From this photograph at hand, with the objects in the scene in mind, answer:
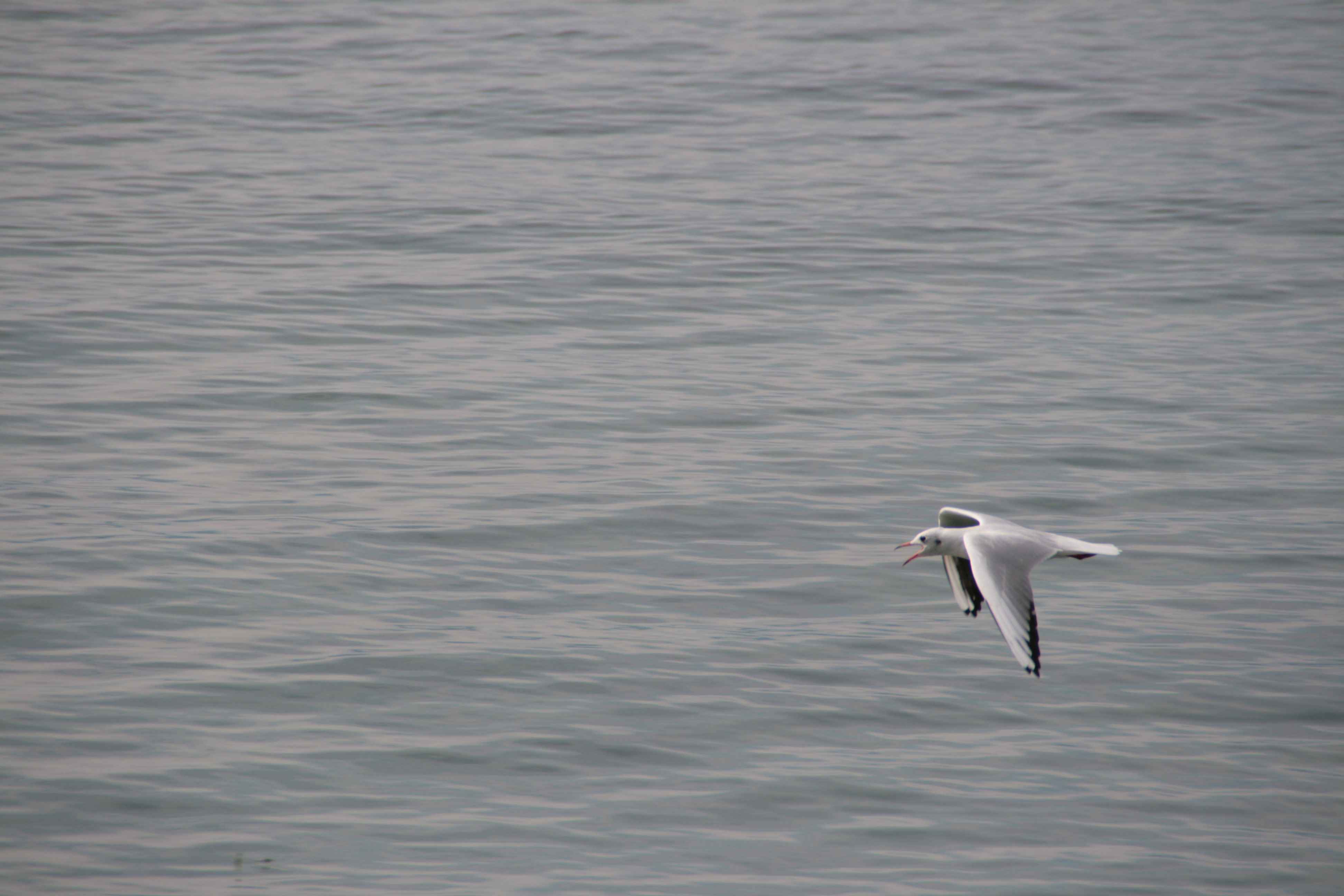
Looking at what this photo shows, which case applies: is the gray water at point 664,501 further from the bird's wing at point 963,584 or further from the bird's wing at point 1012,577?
the bird's wing at point 1012,577

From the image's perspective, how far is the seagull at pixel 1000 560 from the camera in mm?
6590

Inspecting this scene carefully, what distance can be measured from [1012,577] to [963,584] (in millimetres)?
1065

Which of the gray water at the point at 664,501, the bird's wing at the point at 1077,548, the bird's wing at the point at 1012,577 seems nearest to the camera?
the bird's wing at the point at 1012,577

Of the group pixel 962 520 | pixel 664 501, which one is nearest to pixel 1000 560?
pixel 962 520

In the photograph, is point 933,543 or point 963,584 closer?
point 933,543

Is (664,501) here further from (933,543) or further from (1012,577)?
(1012,577)

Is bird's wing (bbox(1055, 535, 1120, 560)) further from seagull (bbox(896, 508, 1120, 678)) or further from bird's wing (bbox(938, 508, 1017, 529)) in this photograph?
bird's wing (bbox(938, 508, 1017, 529))

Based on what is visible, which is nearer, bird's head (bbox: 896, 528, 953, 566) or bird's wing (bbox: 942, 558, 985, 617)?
bird's head (bbox: 896, 528, 953, 566)

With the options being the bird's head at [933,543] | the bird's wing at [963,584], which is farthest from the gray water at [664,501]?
the bird's head at [933,543]

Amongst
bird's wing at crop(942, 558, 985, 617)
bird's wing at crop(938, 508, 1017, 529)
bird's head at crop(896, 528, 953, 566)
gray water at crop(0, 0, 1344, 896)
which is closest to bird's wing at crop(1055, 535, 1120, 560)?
bird's wing at crop(938, 508, 1017, 529)

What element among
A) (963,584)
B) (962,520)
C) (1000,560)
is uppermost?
(1000,560)

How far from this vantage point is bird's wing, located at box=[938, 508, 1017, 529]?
7559 mm

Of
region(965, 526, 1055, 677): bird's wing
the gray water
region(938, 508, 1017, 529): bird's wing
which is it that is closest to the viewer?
region(965, 526, 1055, 677): bird's wing

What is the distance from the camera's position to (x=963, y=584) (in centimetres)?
798
